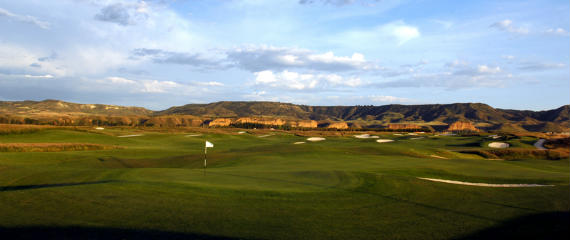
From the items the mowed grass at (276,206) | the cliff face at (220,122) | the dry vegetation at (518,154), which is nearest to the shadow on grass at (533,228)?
the mowed grass at (276,206)

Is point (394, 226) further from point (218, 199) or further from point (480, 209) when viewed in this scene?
point (218, 199)

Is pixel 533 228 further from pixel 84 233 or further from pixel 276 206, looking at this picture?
pixel 84 233

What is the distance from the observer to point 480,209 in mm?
11297

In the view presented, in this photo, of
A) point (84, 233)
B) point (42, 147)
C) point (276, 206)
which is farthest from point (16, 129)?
point (276, 206)

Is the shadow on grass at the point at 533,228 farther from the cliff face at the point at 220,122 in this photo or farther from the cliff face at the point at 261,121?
the cliff face at the point at 261,121

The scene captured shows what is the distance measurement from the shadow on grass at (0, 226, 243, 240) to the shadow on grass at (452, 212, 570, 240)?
21.5ft

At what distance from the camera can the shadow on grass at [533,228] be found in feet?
28.5

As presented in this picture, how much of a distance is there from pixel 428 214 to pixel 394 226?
1.87m

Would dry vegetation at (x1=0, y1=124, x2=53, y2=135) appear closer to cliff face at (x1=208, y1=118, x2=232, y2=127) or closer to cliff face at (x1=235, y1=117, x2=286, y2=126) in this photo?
cliff face at (x1=208, y1=118, x2=232, y2=127)

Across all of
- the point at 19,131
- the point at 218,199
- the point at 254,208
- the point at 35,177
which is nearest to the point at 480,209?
the point at 254,208

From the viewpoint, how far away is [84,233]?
27.1ft

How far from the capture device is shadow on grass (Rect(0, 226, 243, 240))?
26.4ft

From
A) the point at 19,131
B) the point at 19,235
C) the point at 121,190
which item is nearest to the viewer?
the point at 19,235

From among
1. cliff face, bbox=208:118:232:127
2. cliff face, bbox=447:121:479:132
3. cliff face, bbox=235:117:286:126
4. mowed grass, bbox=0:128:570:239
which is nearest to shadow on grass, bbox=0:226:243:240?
mowed grass, bbox=0:128:570:239
